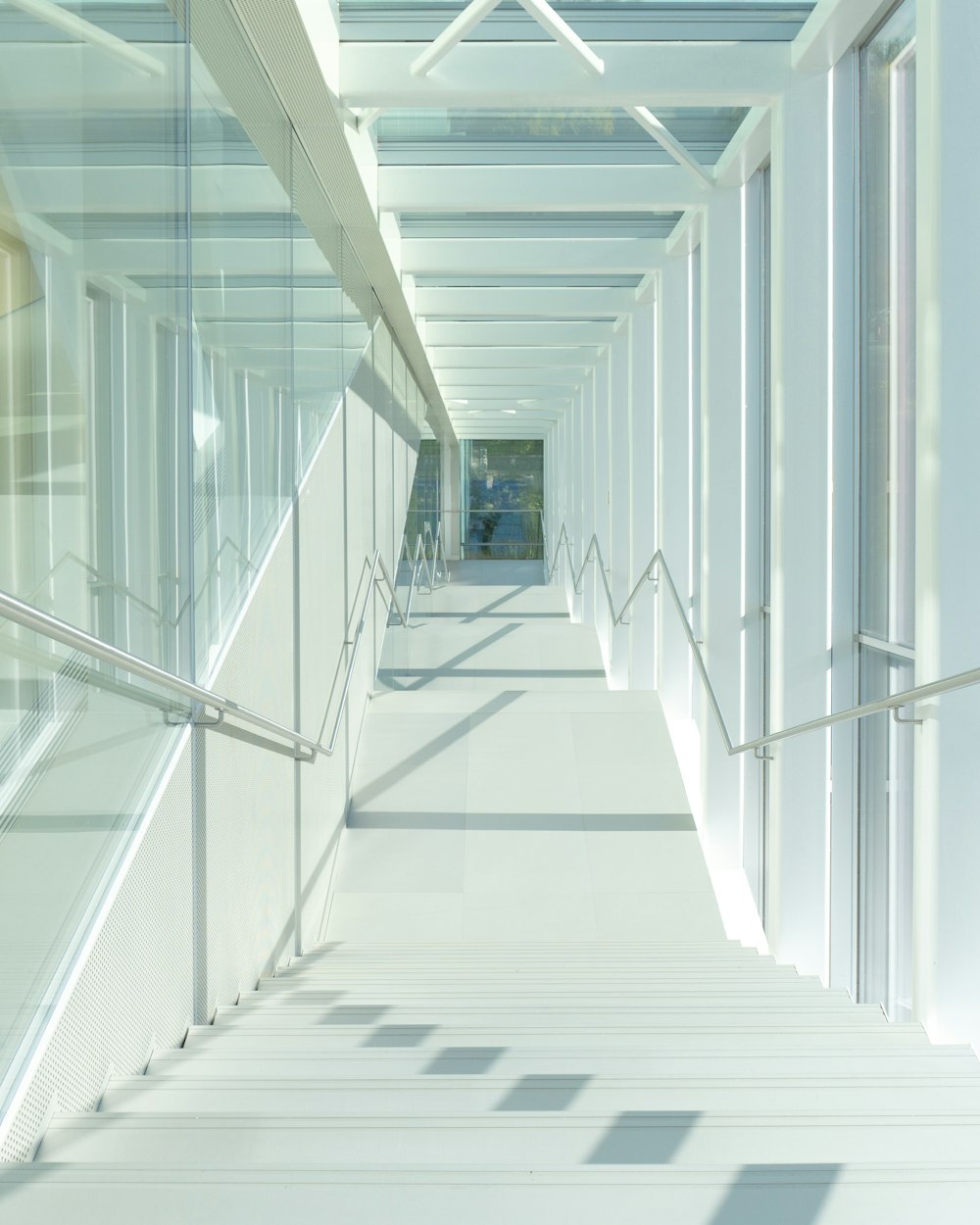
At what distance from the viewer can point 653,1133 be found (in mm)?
2297

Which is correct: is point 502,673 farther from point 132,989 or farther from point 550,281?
point 132,989

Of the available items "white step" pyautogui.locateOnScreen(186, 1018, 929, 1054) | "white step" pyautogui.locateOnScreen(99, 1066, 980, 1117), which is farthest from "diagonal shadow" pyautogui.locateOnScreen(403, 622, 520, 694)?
"white step" pyautogui.locateOnScreen(99, 1066, 980, 1117)

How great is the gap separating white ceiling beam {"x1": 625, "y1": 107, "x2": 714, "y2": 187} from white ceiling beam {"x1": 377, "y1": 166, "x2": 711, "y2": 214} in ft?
1.02

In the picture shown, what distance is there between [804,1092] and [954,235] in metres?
2.46

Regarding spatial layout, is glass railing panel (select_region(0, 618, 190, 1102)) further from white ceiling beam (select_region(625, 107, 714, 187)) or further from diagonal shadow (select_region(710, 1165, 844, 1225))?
white ceiling beam (select_region(625, 107, 714, 187))

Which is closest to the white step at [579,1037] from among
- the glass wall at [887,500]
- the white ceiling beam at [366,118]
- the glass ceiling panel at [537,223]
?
the glass wall at [887,500]

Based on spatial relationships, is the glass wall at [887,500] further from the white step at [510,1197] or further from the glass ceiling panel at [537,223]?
the glass ceiling panel at [537,223]

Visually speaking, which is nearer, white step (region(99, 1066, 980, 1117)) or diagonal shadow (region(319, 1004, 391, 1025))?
white step (region(99, 1066, 980, 1117))

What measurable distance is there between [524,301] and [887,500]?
21.9 feet

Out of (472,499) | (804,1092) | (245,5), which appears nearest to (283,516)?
(245,5)

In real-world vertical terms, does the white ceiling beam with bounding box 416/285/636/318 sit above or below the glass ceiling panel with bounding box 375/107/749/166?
below

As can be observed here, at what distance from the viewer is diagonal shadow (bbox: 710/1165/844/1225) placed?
5.73 ft

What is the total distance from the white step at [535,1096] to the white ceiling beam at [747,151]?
15.4ft

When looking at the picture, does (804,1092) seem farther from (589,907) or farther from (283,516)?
(589,907)
